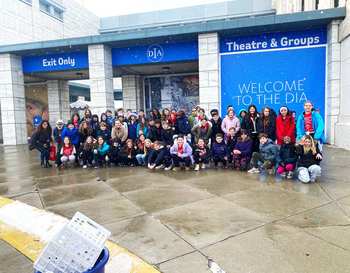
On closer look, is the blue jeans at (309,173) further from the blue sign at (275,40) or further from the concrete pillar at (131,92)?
the concrete pillar at (131,92)

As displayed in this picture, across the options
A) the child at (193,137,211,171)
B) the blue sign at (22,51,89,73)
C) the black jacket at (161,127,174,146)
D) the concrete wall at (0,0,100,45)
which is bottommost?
the child at (193,137,211,171)

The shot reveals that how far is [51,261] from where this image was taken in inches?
77.3

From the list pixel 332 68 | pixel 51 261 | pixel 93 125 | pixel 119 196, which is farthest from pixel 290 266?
pixel 332 68

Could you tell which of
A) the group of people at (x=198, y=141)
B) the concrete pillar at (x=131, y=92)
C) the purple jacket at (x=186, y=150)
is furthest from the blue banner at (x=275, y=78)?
the concrete pillar at (x=131, y=92)

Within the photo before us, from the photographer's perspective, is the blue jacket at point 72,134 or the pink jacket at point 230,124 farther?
the blue jacket at point 72,134

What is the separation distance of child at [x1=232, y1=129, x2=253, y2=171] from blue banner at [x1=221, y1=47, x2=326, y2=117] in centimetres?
453

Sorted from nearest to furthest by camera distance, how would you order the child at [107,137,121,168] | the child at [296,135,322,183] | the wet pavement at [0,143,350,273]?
the wet pavement at [0,143,350,273] → the child at [296,135,322,183] → the child at [107,137,121,168]

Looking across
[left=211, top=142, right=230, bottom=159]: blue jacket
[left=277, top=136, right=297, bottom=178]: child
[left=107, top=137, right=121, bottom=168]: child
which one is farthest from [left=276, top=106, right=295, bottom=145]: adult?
[left=107, top=137, right=121, bottom=168]: child

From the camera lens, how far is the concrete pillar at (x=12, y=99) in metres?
14.0

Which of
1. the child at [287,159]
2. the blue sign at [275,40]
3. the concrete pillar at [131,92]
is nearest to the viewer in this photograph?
the child at [287,159]

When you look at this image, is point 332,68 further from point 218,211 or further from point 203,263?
point 203,263

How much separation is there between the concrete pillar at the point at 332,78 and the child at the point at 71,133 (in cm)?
937

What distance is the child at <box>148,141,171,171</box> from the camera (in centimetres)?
752

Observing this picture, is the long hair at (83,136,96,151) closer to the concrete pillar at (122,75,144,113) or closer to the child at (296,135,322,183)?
the child at (296,135,322,183)
